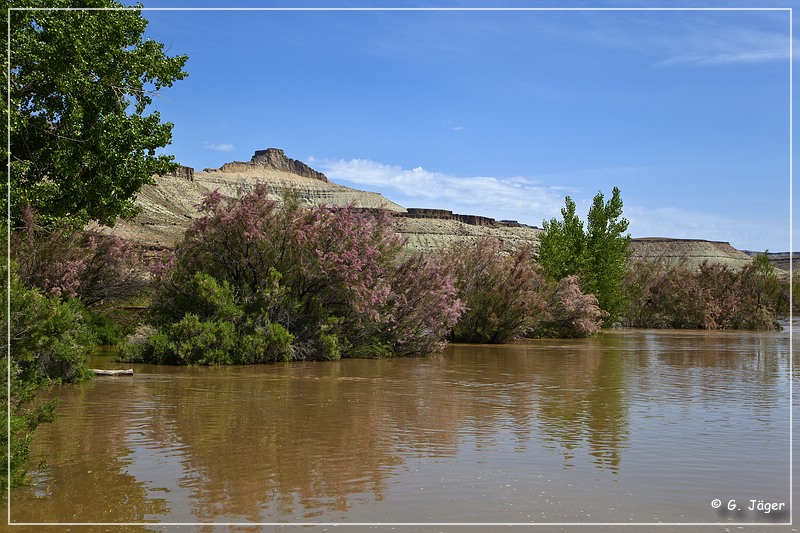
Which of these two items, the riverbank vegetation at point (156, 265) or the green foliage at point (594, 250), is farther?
the green foliage at point (594, 250)

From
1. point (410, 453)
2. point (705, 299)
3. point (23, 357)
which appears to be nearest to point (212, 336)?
point (23, 357)

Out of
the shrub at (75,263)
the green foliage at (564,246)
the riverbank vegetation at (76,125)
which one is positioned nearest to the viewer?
the riverbank vegetation at (76,125)

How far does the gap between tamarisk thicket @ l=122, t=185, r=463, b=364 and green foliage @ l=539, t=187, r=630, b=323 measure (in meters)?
25.9

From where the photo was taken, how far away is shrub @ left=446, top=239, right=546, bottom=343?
3158cm

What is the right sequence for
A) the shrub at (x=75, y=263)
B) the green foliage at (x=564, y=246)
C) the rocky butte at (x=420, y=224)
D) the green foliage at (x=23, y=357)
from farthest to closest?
the rocky butte at (x=420, y=224)
the green foliage at (x=564, y=246)
the shrub at (x=75, y=263)
the green foliage at (x=23, y=357)

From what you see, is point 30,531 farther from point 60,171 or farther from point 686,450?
point 60,171

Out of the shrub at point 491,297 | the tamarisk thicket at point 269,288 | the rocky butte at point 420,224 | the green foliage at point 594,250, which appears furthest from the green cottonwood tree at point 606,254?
the rocky butte at point 420,224

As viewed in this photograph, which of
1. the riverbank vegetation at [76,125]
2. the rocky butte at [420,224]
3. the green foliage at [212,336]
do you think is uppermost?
the rocky butte at [420,224]

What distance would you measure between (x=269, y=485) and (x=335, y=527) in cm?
155

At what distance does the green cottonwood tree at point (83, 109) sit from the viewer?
15.5 meters

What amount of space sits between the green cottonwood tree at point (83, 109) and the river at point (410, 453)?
392cm

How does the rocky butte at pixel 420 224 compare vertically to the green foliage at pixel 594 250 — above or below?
above

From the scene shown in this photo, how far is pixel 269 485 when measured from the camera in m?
7.90

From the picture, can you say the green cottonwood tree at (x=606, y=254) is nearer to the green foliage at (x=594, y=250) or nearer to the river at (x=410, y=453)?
the green foliage at (x=594, y=250)
